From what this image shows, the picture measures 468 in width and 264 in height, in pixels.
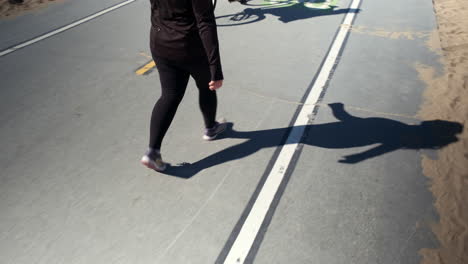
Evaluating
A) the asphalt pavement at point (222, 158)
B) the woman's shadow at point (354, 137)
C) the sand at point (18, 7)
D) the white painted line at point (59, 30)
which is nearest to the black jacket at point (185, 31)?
the woman's shadow at point (354, 137)

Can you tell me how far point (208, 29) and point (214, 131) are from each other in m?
1.49

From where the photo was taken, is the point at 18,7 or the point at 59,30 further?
the point at 18,7

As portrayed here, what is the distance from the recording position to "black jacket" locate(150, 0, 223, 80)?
2.68m

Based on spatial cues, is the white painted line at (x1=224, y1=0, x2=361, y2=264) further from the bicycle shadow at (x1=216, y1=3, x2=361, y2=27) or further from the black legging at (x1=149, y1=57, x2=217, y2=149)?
the bicycle shadow at (x1=216, y1=3, x2=361, y2=27)

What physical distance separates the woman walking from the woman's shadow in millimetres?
641

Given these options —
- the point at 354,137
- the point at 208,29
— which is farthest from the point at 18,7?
the point at 354,137

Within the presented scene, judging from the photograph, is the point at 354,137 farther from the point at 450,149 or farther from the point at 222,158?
the point at 222,158

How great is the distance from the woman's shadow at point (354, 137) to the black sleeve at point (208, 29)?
1140 mm

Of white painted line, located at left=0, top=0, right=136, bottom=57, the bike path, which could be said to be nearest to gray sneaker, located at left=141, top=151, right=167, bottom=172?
the bike path

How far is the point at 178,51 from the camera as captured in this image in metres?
2.89

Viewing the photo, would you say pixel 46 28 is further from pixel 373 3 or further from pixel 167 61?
pixel 373 3

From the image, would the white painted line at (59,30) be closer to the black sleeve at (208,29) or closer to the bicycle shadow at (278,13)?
the bicycle shadow at (278,13)

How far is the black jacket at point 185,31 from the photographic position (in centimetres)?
268

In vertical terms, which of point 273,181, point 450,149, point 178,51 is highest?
point 178,51
